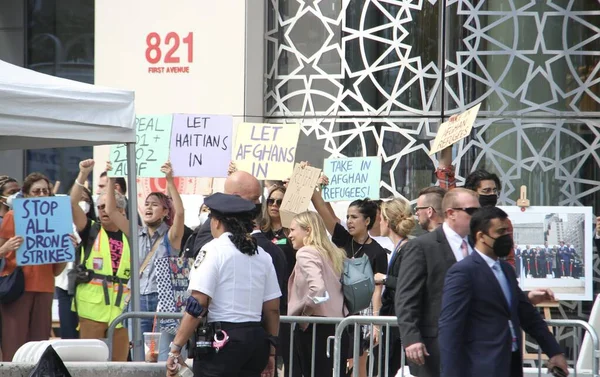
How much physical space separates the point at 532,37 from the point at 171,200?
4870mm

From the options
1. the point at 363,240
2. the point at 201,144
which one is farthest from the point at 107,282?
the point at 363,240

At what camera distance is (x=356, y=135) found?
47.1ft

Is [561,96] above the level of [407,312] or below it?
above

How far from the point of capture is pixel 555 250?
11953 millimetres

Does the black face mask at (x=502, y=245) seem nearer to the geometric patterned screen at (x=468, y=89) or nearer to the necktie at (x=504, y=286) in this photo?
the necktie at (x=504, y=286)

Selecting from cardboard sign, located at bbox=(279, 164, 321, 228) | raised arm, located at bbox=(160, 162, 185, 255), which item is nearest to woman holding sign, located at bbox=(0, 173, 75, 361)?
raised arm, located at bbox=(160, 162, 185, 255)

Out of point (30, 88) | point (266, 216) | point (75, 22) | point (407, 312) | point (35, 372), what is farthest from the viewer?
point (75, 22)

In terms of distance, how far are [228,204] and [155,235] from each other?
3.74 metres

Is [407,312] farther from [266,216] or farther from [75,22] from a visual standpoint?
[75,22]

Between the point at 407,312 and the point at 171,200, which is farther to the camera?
the point at 171,200

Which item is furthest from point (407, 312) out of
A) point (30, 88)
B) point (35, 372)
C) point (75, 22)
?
point (75, 22)

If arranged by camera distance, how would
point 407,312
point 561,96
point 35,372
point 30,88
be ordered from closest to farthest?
point 35,372
point 407,312
point 30,88
point 561,96

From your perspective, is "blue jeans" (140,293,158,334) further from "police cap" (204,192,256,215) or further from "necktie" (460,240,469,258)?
"necktie" (460,240,469,258)

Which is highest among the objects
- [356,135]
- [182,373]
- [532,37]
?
[532,37]
